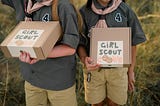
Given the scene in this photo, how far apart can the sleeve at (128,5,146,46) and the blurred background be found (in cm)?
73

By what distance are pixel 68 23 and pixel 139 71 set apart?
3.81 feet

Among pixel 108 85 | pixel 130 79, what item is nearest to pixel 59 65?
pixel 108 85

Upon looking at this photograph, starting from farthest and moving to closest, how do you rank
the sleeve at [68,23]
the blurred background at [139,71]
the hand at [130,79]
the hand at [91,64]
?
the blurred background at [139,71]
the hand at [130,79]
the hand at [91,64]
the sleeve at [68,23]

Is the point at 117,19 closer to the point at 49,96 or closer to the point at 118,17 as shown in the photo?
the point at 118,17

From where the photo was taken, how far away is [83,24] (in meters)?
1.72

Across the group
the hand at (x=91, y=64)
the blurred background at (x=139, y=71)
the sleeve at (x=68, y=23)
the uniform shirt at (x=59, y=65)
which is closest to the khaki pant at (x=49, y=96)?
the uniform shirt at (x=59, y=65)

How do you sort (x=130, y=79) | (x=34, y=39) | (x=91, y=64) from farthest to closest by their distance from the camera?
(x=130, y=79)
(x=91, y=64)
(x=34, y=39)

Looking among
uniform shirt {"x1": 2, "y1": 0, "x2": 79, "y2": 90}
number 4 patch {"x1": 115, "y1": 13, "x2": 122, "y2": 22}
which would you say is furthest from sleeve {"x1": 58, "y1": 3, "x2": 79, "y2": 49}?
number 4 patch {"x1": 115, "y1": 13, "x2": 122, "y2": 22}

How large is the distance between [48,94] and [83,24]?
0.42m

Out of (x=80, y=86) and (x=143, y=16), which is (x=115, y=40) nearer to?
(x=80, y=86)

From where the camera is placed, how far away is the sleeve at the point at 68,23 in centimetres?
148

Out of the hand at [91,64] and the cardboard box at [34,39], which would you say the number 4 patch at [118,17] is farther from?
the cardboard box at [34,39]

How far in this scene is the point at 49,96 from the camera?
5.51 feet

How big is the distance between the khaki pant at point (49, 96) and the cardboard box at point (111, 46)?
0.25m
